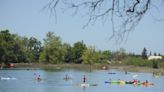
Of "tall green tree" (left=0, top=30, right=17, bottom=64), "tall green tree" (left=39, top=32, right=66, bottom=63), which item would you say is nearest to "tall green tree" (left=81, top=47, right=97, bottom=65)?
"tall green tree" (left=39, top=32, right=66, bottom=63)

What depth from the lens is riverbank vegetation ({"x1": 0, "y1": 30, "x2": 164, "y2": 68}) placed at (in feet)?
326

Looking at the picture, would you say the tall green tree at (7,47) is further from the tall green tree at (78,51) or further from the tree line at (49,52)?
the tall green tree at (78,51)

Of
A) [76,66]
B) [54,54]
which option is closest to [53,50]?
[54,54]

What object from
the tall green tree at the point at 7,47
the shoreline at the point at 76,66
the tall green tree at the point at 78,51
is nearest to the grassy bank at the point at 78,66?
the shoreline at the point at 76,66

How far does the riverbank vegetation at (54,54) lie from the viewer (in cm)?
9931

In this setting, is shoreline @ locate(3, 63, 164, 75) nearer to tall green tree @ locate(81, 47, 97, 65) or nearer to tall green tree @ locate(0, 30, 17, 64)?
tall green tree @ locate(81, 47, 97, 65)

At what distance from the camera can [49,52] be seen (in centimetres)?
10725

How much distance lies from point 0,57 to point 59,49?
49.7 ft

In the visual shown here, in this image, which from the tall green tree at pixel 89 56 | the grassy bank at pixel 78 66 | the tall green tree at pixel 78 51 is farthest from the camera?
the tall green tree at pixel 78 51

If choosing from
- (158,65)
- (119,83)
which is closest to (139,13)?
(119,83)

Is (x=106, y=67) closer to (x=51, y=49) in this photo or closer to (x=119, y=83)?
(x=51, y=49)

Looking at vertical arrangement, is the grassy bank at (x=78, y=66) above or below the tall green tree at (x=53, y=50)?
Result: below

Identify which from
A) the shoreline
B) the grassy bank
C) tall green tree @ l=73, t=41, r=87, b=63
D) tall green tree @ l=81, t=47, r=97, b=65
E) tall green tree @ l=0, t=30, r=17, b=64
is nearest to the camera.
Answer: the shoreline

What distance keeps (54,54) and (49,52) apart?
7.19 ft
